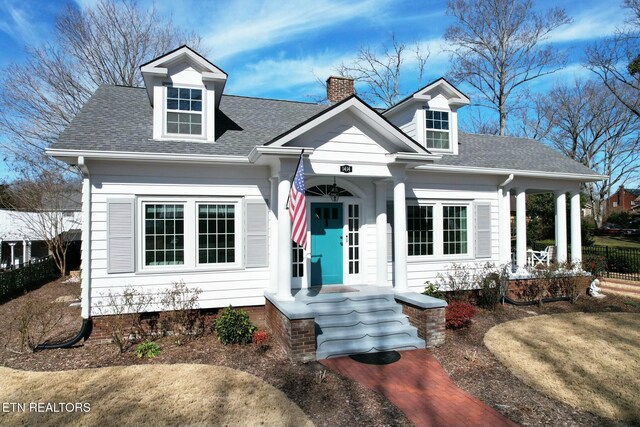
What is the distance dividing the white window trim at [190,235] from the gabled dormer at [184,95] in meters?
→ 1.45

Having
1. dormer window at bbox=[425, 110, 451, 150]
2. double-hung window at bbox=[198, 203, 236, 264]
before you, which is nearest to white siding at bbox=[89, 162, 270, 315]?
double-hung window at bbox=[198, 203, 236, 264]

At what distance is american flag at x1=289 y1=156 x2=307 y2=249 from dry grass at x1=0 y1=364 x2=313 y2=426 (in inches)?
99.1

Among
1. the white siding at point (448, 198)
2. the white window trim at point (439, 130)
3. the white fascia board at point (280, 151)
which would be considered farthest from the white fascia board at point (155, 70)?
the white window trim at point (439, 130)

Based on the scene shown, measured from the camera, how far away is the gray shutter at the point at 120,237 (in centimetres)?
753

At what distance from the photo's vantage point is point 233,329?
23.7ft

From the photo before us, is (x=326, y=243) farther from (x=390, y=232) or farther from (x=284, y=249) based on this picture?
(x=284, y=249)

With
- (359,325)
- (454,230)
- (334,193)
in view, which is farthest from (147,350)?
(454,230)

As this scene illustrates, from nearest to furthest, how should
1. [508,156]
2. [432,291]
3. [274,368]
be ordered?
[274,368], [432,291], [508,156]

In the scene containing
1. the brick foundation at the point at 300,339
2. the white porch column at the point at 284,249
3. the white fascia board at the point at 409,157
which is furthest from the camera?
the white fascia board at the point at 409,157

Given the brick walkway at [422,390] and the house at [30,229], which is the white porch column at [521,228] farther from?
the house at [30,229]

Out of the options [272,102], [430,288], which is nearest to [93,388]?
[430,288]

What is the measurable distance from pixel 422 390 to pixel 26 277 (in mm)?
14780

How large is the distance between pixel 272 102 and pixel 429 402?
31.1 ft

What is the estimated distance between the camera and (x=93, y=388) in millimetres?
5520
